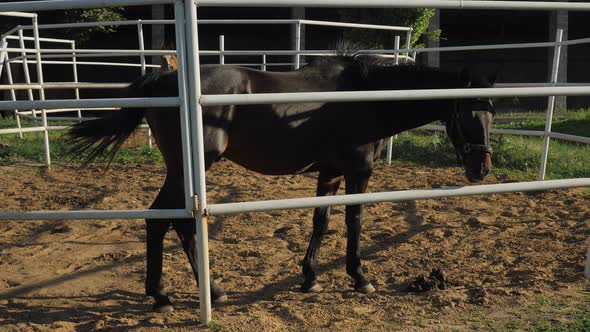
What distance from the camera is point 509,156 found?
7488 mm

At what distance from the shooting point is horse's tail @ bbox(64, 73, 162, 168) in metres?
3.37

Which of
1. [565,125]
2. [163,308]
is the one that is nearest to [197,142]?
[163,308]

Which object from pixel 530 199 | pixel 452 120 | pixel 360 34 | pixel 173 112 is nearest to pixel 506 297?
pixel 452 120

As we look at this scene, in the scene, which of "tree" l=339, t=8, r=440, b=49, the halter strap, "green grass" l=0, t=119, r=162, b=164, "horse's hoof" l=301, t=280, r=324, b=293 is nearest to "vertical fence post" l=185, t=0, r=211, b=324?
"horse's hoof" l=301, t=280, r=324, b=293

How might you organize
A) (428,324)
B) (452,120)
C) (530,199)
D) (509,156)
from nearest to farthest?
(428,324) → (452,120) → (530,199) → (509,156)

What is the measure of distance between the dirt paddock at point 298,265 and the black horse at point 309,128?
272 millimetres

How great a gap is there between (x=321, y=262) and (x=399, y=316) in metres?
1.05

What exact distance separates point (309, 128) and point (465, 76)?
991 mm

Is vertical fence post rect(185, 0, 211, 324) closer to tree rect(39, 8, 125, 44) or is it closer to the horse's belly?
the horse's belly

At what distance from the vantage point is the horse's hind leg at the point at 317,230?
3.53 m

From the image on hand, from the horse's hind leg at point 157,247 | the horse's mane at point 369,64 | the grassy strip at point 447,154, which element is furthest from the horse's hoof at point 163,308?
the grassy strip at point 447,154

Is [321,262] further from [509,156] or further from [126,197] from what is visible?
[509,156]

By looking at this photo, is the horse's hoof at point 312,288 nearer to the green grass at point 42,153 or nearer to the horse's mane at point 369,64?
the horse's mane at point 369,64

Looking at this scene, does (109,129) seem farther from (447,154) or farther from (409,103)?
(447,154)
